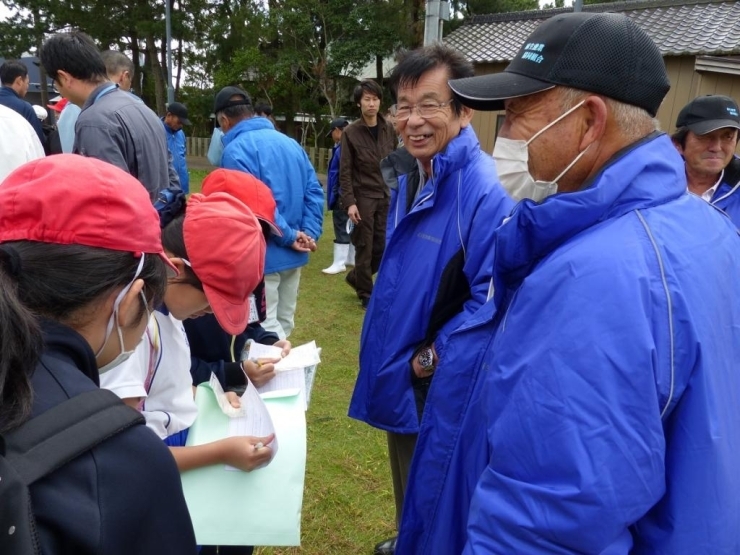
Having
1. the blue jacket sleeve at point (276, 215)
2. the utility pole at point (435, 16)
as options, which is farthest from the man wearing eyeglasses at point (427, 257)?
the utility pole at point (435, 16)

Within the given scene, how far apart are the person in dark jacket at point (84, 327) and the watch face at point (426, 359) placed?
1.04 metres

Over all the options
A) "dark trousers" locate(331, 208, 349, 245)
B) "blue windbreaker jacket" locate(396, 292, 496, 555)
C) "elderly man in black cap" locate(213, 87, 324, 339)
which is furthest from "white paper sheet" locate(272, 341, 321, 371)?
"dark trousers" locate(331, 208, 349, 245)

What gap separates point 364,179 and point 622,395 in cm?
498

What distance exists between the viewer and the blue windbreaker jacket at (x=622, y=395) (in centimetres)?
88

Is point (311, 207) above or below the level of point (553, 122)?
below

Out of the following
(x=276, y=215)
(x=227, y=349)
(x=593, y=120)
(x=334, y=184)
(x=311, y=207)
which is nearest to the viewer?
(x=593, y=120)

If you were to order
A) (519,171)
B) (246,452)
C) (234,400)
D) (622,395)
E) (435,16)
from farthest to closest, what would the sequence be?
1. (435,16)
2. (234,400)
3. (246,452)
4. (519,171)
5. (622,395)

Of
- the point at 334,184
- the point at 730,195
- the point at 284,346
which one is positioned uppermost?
the point at 730,195

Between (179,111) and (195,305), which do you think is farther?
(179,111)

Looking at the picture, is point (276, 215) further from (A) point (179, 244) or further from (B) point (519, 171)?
(B) point (519, 171)

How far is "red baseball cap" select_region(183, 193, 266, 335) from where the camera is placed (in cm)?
161

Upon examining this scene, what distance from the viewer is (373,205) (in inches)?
227

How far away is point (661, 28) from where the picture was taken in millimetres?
11516

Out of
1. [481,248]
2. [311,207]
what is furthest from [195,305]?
[311,207]
